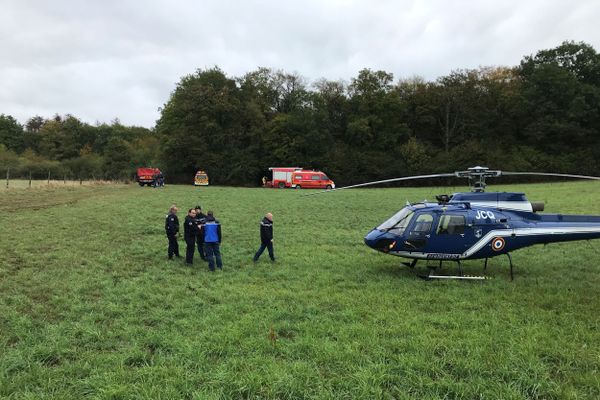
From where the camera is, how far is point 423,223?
35.4 ft

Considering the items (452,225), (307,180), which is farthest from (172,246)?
(307,180)

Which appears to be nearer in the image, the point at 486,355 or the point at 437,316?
the point at 486,355

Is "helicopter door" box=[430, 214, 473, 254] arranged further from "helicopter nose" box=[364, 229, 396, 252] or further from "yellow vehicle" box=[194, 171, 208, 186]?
"yellow vehicle" box=[194, 171, 208, 186]

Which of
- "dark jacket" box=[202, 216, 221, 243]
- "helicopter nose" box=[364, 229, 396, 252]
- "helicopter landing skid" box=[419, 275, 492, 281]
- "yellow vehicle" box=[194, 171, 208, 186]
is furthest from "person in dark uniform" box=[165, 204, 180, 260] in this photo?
"yellow vehicle" box=[194, 171, 208, 186]

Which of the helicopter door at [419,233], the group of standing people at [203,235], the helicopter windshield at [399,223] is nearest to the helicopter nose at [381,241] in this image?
the helicopter windshield at [399,223]

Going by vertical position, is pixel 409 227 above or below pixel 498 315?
above

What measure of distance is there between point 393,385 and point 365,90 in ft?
205

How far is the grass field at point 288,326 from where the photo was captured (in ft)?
17.8

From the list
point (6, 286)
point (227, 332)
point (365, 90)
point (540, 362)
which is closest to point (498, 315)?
point (540, 362)

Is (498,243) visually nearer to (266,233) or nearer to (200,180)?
(266,233)

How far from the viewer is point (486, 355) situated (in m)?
6.19

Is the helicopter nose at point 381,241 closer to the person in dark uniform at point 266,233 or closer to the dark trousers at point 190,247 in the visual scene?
the person in dark uniform at point 266,233

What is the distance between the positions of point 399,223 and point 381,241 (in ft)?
2.27

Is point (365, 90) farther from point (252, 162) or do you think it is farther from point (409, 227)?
point (409, 227)
